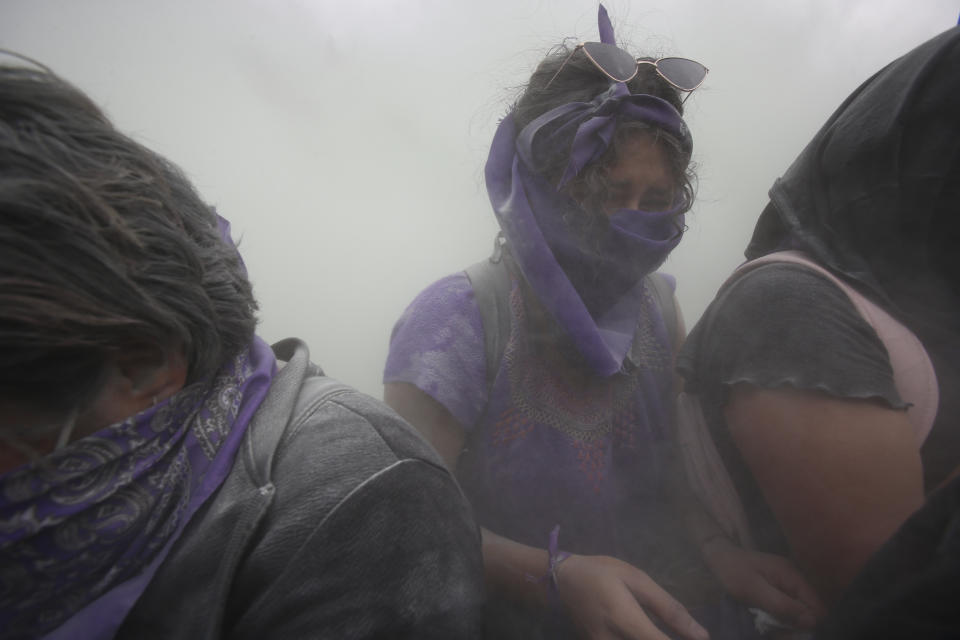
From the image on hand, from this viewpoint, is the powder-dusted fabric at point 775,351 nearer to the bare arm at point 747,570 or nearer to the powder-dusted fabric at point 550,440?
the bare arm at point 747,570

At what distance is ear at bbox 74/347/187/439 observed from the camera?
479mm

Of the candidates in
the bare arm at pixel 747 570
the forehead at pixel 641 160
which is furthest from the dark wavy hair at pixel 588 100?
the bare arm at pixel 747 570

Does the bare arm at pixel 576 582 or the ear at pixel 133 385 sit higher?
the ear at pixel 133 385

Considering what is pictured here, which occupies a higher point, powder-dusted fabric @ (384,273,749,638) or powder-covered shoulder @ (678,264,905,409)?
powder-covered shoulder @ (678,264,905,409)

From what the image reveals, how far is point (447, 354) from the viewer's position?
84 centimetres

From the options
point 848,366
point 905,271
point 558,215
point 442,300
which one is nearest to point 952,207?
point 905,271

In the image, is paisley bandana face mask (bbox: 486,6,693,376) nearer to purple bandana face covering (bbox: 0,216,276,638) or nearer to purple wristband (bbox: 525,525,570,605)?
purple wristband (bbox: 525,525,570,605)

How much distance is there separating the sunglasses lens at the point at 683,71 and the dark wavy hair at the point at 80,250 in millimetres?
891

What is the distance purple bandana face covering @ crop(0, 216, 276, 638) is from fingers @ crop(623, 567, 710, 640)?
69cm

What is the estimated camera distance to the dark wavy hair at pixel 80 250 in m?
0.39

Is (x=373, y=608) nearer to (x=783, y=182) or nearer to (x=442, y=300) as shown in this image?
(x=442, y=300)

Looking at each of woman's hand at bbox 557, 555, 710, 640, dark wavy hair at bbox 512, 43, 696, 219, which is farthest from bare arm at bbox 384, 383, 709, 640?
dark wavy hair at bbox 512, 43, 696, 219

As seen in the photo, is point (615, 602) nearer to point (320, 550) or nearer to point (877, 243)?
point (320, 550)

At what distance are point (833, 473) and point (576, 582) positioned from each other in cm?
48
